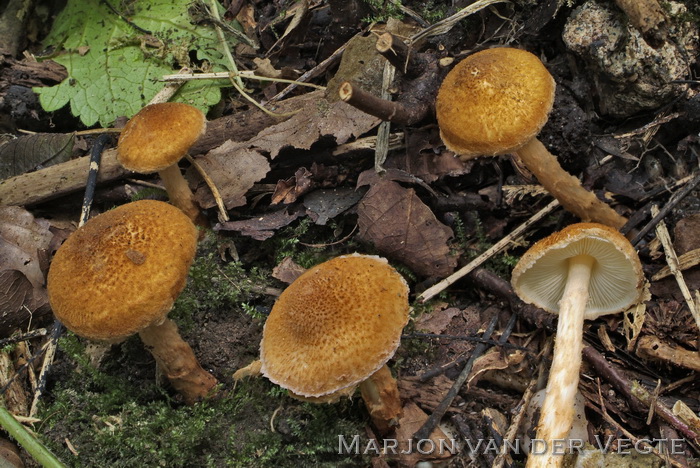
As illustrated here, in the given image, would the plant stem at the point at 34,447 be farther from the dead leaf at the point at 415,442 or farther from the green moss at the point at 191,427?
the dead leaf at the point at 415,442

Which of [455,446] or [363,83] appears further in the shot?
[363,83]

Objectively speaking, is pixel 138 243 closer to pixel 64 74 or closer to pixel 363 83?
pixel 363 83

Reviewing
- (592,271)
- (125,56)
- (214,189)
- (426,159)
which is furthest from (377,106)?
(125,56)

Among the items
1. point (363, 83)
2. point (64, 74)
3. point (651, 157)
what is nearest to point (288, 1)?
point (363, 83)

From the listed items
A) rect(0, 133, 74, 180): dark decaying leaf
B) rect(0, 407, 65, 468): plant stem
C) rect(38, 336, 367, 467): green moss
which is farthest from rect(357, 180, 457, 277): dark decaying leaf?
rect(0, 133, 74, 180): dark decaying leaf

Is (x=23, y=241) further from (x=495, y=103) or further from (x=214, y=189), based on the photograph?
(x=495, y=103)

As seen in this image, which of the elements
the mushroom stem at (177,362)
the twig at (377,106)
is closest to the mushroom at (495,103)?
the twig at (377,106)

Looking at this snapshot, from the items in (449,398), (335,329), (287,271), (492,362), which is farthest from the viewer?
(287,271)
